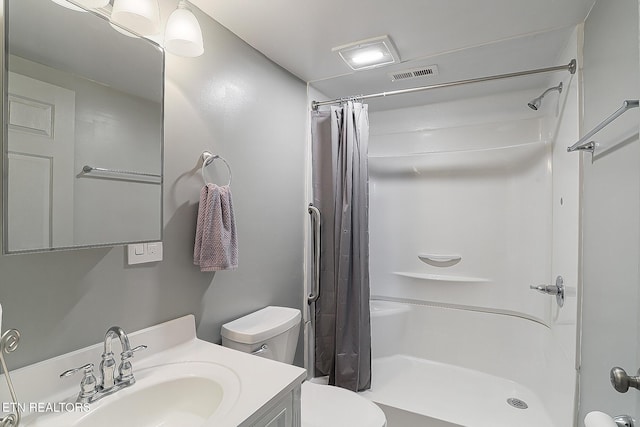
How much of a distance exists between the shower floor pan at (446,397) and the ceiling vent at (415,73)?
7.02 feet

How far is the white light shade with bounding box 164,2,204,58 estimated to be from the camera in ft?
3.87

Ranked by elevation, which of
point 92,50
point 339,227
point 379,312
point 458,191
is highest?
point 92,50

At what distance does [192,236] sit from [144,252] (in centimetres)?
23

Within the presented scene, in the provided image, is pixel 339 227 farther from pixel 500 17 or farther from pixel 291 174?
pixel 500 17

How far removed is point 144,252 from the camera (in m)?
1.22

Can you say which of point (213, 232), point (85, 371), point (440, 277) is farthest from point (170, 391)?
point (440, 277)

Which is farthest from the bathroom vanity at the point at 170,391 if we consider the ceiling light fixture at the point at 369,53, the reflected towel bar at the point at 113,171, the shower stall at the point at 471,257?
the ceiling light fixture at the point at 369,53

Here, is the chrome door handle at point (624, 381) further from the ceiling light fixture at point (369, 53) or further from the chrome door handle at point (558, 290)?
the ceiling light fixture at point (369, 53)

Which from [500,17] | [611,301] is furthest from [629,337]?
[500,17]

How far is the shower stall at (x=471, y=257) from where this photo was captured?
1997 mm

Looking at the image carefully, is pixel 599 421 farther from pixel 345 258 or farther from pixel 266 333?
pixel 345 258

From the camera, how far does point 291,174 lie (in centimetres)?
211

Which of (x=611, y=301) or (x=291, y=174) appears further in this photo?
(x=291, y=174)

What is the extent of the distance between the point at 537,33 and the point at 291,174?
1539mm
